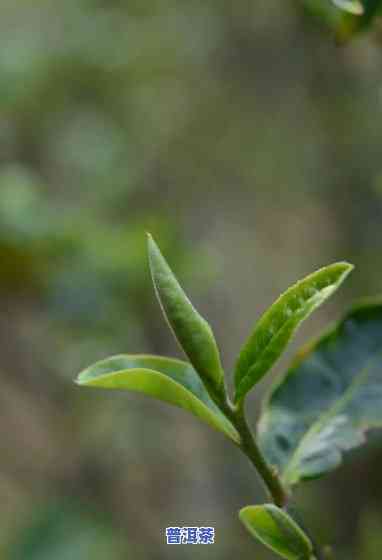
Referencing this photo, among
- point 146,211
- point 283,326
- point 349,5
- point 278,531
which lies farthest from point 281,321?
point 146,211

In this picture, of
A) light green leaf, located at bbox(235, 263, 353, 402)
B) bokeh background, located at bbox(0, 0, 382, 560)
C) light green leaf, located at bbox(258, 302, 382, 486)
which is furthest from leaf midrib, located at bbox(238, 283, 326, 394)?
bokeh background, located at bbox(0, 0, 382, 560)

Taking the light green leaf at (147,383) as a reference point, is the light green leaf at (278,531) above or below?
below

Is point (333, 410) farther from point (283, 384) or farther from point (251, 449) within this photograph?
point (251, 449)

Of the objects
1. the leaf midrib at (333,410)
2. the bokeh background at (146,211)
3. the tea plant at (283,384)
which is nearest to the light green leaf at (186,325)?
the tea plant at (283,384)

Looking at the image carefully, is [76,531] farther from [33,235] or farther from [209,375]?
[209,375]

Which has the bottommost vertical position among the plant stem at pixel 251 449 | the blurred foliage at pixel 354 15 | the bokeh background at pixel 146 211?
the bokeh background at pixel 146 211

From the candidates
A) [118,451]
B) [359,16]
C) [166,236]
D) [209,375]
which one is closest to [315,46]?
[166,236]

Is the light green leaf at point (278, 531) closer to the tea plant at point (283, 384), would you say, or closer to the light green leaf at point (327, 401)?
the tea plant at point (283, 384)
